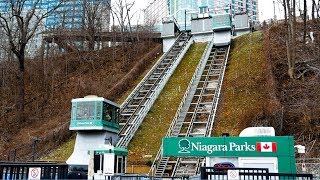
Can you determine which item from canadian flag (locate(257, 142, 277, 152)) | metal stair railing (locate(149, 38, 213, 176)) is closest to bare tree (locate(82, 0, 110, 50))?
metal stair railing (locate(149, 38, 213, 176))

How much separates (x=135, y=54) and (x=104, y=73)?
20.2 ft

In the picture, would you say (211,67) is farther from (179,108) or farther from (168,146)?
(168,146)

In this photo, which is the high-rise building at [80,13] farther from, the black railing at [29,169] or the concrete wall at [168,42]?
the black railing at [29,169]

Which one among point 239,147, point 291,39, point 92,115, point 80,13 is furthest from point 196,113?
point 80,13

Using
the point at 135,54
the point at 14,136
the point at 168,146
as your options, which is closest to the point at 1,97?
the point at 14,136

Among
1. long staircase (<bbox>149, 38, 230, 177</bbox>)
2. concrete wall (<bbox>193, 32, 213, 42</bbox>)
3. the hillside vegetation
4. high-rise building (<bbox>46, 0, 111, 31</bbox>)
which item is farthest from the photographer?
concrete wall (<bbox>193, 32, 213, 42</bbox>)

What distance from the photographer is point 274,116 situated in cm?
2231

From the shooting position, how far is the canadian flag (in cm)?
1437

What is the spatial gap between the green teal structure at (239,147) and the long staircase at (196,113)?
2745 millimetres

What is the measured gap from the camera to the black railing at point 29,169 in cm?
888

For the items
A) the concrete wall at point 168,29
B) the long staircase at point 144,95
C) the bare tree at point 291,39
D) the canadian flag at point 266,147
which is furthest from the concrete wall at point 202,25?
the canadian flag at point 266,147

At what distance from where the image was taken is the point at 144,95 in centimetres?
2995

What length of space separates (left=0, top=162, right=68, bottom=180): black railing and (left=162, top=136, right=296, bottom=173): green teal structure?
674 centimetres

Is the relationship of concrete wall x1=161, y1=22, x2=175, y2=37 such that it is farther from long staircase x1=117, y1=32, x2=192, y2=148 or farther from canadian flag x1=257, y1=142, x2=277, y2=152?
canadian flag x1=257, y1=142, x2=277, y2=152
